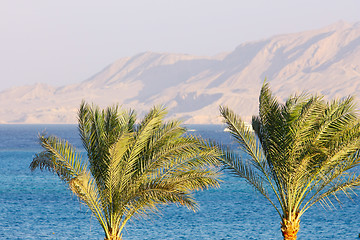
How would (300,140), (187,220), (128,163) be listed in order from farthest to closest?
(187,220) < (300,140) < (128,163)

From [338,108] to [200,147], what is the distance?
381cm

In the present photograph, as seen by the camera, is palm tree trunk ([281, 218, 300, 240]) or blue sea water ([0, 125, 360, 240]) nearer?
palm tree trunk ([281, 218, 300, 240])

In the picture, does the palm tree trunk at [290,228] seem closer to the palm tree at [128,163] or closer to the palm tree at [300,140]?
the palm tree at [300,140]

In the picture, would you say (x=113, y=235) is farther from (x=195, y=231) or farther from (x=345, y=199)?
(x=345, y=199)

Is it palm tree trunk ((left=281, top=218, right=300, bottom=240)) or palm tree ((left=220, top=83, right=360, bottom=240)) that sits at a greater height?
palm tree ((left=220, top=83, right=360, bottom=240))

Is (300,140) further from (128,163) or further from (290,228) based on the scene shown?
(128,163)

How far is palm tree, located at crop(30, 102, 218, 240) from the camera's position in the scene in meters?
14.2

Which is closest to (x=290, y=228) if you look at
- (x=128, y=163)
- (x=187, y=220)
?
(x=128, y=163)

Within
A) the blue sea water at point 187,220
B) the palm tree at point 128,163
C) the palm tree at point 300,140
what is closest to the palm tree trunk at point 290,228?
the palm tree at point 300,140

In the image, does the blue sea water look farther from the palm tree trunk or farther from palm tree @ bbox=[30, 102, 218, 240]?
palm tree @ bbox=[30, 102, 218, 240]

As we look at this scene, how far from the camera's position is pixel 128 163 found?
14.4 metres

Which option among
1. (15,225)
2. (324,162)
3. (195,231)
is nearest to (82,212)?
(15,225)

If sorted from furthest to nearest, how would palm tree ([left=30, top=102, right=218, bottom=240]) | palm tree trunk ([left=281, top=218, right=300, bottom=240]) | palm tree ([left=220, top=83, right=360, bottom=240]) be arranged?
1. palm tree trunk ([left=281, top=218, right=300, bottom=240])
2. palm tree ([left=220, top=83, right=360, bottom=240])
3. palm tree ([left=30, top=102, right=218, bottom=240])

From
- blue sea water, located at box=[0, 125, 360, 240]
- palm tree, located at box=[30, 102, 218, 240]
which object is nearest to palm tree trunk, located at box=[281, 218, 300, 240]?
palm tree, located at box=[30, 102, 218, 240]
